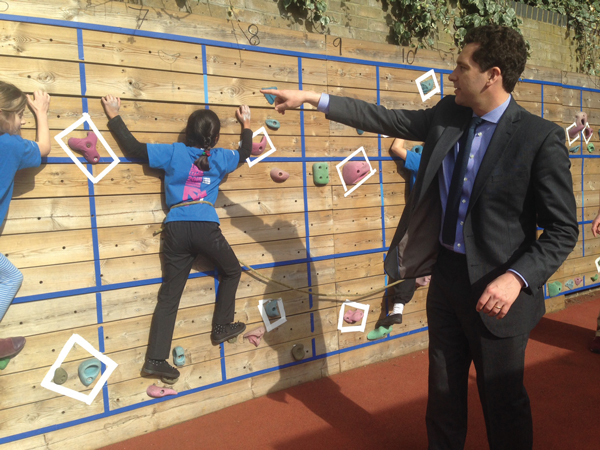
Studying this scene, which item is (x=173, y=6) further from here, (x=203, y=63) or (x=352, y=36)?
(x=352, y=36)

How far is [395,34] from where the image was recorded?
16.6 ft

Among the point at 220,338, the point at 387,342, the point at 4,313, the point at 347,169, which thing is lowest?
the point at 387,342

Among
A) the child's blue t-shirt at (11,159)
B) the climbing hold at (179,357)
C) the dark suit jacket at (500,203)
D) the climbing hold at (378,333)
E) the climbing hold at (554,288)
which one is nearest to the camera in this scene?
the dark suit jacket at (500,203)

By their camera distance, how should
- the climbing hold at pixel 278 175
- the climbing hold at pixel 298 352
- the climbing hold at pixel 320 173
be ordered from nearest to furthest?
1. the climbing hold at pixel 278 175
2. the climbing hold at pixel 298 352
3. the climbing hold at pixel 320 173

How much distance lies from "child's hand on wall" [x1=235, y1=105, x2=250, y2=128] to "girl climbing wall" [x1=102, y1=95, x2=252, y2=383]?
27cm

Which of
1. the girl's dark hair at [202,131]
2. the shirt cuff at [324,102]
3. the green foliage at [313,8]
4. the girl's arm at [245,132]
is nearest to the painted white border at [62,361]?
the girl's dark hair at [202,131]

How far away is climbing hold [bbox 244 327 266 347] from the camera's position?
3.87 m

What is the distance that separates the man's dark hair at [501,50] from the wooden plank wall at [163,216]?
2.06m

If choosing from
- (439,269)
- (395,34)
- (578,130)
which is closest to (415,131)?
(439,269)

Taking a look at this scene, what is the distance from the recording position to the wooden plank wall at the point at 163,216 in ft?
10.0

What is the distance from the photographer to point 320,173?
4.21 metres

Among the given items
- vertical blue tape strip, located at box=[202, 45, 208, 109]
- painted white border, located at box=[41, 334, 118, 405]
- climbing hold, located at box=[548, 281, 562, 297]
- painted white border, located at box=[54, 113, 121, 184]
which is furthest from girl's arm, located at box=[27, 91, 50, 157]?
climbing hold, located at box=[548, 281, 562, 297]

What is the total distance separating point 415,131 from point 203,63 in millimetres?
1847

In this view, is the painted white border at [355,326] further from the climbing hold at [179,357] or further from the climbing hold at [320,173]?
the climbing hold at [179,357]
